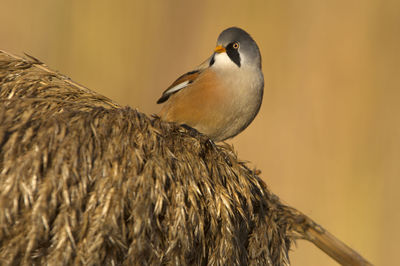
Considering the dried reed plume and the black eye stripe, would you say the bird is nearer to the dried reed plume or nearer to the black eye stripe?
the black eye stripe

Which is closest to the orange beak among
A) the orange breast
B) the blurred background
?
the orange breast

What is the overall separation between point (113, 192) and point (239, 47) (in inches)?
76.9

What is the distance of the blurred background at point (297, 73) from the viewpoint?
160 inches

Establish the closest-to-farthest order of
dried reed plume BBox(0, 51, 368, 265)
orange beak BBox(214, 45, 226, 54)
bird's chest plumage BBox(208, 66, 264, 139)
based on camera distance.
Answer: dried reed plume BBox(0, 51, 368, 265), bird's chest plumage BBox(208, 66, 264, 139), orange beak BBox(214, 45, 226, 54)

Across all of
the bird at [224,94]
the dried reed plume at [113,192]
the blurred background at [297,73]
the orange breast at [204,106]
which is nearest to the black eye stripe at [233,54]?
the bird at [224,94]

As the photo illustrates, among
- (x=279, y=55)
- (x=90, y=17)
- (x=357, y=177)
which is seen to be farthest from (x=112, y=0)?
(x=357, y=177)

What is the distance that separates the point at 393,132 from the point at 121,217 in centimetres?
307

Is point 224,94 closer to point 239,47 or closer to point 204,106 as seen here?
point 204,106

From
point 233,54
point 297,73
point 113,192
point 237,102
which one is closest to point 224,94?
point 237,102

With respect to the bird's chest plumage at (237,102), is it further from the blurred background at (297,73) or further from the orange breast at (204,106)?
the blurred background at (297,73)

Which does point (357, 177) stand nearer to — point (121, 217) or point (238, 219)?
point (238, 219)

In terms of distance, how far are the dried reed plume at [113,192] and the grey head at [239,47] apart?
1451mm

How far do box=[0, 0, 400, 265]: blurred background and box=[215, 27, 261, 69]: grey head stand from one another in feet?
3.49

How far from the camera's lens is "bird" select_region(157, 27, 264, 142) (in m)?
3.07
